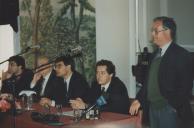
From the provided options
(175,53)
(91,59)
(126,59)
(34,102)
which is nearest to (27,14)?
(91,59)

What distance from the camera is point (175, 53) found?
325 cm

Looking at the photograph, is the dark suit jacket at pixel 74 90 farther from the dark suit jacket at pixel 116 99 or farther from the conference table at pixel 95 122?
the conference table at pixel 95 122

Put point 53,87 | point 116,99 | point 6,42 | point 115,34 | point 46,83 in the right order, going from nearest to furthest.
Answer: point 116,99 → point 53,87 → point 46,83 → point 115,34 → point 6,42

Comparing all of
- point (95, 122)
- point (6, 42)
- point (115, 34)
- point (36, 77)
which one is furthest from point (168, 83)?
point (6, 42)

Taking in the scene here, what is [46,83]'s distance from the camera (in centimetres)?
457

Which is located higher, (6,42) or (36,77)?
(6,42)

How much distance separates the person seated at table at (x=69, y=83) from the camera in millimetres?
4207

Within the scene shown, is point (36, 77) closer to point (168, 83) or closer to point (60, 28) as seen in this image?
point (60, 28)

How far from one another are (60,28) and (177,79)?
10.00 feet

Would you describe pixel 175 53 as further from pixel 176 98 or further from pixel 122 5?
pixel 122 5

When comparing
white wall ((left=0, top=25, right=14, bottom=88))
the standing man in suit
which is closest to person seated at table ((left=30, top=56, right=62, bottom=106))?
the standing man in suit

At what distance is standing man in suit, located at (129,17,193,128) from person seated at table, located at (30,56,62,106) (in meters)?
1.22

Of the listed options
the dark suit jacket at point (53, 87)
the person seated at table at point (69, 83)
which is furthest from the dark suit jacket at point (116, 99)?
the dark suit jacket at point (53, 87)

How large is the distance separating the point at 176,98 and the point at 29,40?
11.9 ft
